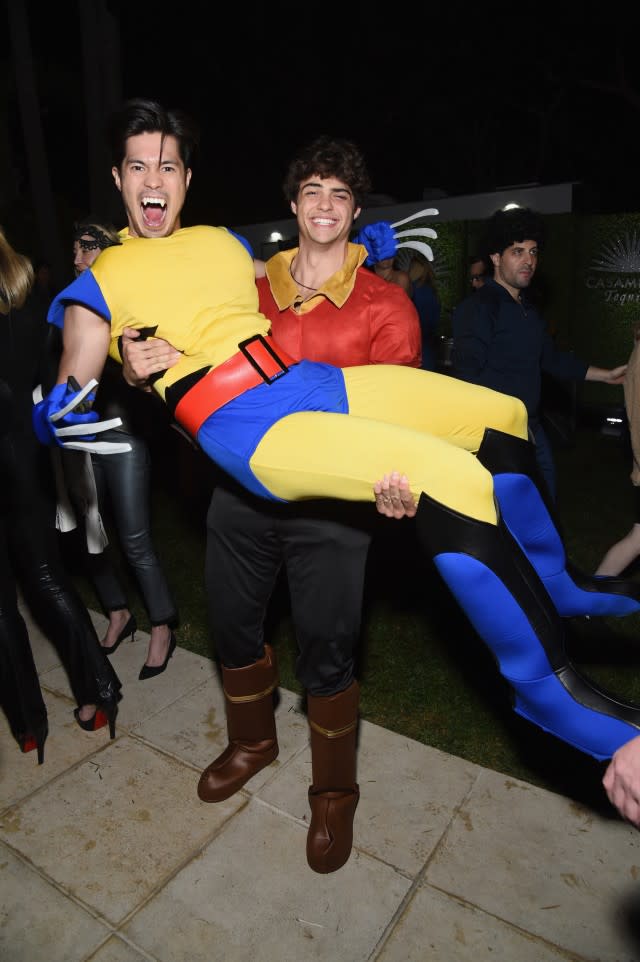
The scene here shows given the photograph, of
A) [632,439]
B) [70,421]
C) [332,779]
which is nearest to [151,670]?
[332,779]

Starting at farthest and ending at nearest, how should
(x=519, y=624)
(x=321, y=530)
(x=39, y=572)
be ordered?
(x=39, y=572) → (x=321, y=530) → (x=519, y=624)

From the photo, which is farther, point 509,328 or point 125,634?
point 125,634

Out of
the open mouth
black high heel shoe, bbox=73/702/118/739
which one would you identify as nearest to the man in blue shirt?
the open mouth

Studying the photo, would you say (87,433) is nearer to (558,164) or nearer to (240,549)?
(240,549)

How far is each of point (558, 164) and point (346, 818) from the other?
3118 centimetres

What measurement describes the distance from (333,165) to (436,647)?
2459 mm

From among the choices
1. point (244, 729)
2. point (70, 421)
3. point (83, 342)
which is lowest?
point (244, 729)

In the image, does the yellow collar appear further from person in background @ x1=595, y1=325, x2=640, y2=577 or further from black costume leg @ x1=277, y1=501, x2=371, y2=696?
person in background @ x1=595, y1=325, x2=640, y2=577

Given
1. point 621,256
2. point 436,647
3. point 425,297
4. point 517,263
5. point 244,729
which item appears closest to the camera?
point 244,729

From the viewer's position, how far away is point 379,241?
2439mm

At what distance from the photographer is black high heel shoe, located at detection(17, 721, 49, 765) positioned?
2.75 metres

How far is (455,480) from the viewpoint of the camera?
1.69 meters

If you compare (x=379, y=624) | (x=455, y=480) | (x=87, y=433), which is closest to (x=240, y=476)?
(x=87, y=433)

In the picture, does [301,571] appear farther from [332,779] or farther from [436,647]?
[436,647]
